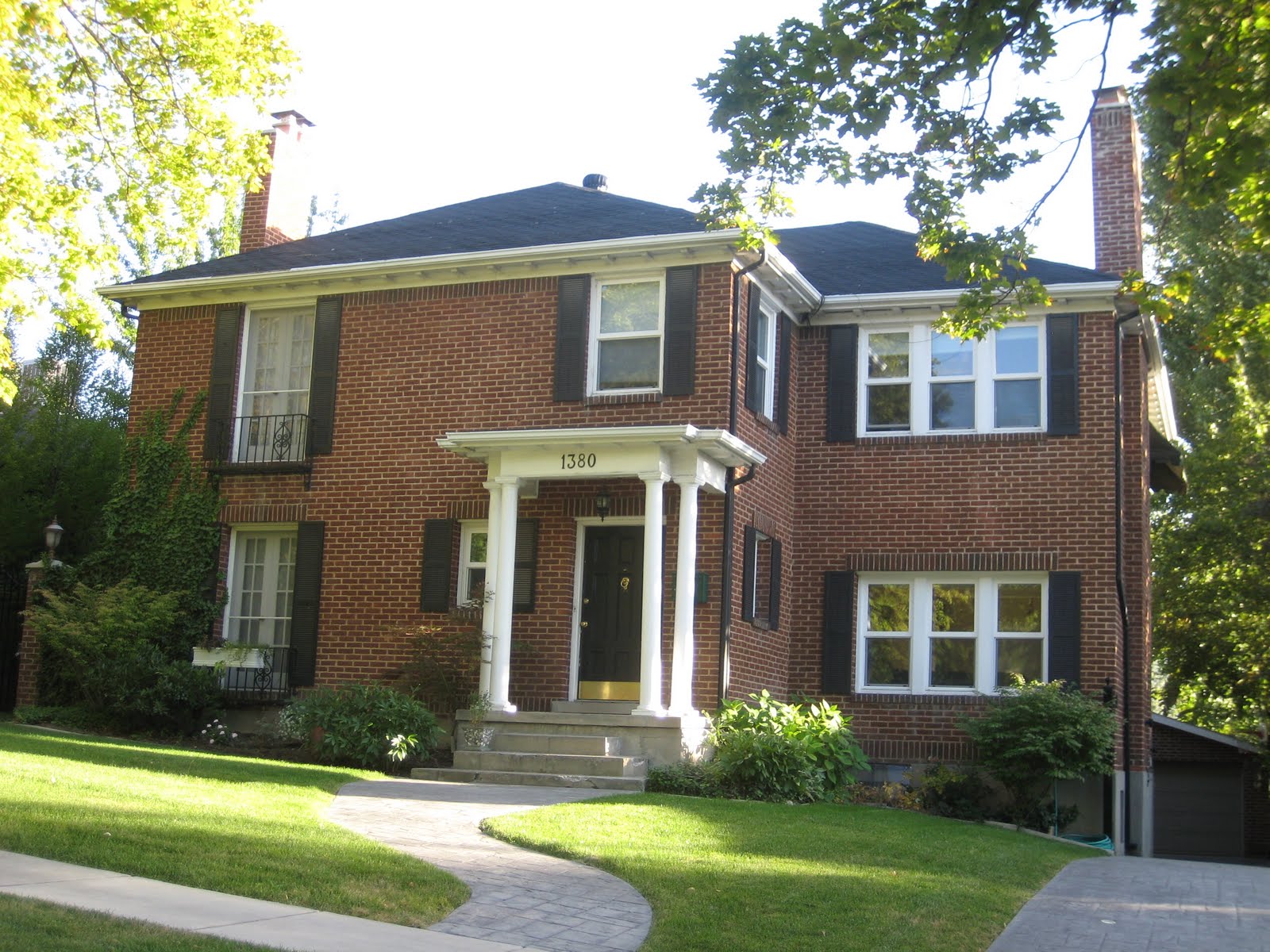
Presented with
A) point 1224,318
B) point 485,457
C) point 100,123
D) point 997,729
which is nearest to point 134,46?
point 100,123

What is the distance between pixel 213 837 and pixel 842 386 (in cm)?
1109

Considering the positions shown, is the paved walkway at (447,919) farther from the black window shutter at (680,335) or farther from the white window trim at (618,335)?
the white window trim at (618,335)

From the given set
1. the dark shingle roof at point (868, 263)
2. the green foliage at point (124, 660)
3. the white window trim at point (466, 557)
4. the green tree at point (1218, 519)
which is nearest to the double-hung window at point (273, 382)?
the green foliage at point (124, 660)

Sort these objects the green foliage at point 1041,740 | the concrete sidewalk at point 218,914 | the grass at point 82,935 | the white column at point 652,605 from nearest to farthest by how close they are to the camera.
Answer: the grass at point 82,935 → the concrete sidewalk at point 218,914 → the white column at point 652,605 → the green foliage at point 1041,740

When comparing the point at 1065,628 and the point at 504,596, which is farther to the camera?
the point at 1065,628

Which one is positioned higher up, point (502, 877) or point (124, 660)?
point (124, 660)

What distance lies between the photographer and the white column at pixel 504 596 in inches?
595

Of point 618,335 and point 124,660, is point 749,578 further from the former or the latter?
point 124,660

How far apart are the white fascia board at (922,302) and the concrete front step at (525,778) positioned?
6771 mm

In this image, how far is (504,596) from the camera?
1521cm

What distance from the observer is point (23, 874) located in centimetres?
709

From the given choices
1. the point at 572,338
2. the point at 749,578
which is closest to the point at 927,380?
the point at 749,578

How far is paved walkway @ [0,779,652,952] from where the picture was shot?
6562mm

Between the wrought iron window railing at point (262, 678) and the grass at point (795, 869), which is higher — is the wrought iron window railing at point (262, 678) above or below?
above
